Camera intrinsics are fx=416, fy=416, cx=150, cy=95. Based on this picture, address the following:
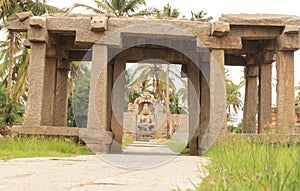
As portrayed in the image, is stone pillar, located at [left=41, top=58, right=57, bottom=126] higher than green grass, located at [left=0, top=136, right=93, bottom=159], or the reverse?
stone pillar, located at [left=41, top=58, right=57, bottom=126]

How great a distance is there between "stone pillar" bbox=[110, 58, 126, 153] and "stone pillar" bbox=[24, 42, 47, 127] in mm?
2867

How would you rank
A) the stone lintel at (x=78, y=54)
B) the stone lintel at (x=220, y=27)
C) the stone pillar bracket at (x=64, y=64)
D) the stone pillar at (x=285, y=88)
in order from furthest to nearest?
1. the stone lintel at (x=78, y=54)
2. the stone pillar bracket at (x=64, y=64)
3. the stone pillar at (x=285, y=88)
4. the stone lintel at (x=220, y=27)

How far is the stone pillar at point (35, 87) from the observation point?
9.16m

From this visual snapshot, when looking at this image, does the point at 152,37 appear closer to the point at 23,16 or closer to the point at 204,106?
the point at 23,16

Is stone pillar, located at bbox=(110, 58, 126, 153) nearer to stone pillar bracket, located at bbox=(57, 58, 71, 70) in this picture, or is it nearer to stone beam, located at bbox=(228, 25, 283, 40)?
stone pillar bracket, located at bbox=(57, 58, 71, 70)

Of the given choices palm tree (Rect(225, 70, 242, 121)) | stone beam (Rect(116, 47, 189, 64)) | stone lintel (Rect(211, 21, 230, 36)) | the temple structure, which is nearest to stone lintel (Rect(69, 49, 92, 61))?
stone beam (Rect(116, 47, 189, 64))

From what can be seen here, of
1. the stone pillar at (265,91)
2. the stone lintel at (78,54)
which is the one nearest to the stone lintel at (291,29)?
the stone pillar at (265,91)

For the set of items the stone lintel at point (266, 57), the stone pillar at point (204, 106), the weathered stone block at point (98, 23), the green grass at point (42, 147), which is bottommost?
the green grass at point (42, 147)

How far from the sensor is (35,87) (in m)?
9.33

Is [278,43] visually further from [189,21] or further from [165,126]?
[165,126]

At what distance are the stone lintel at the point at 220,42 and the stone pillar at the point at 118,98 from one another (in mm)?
3203

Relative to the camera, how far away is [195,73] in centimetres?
1214

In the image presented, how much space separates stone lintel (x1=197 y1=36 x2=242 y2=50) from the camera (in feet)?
31.2

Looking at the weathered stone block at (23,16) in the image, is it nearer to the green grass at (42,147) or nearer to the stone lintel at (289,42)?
the green grass at (42,147)
